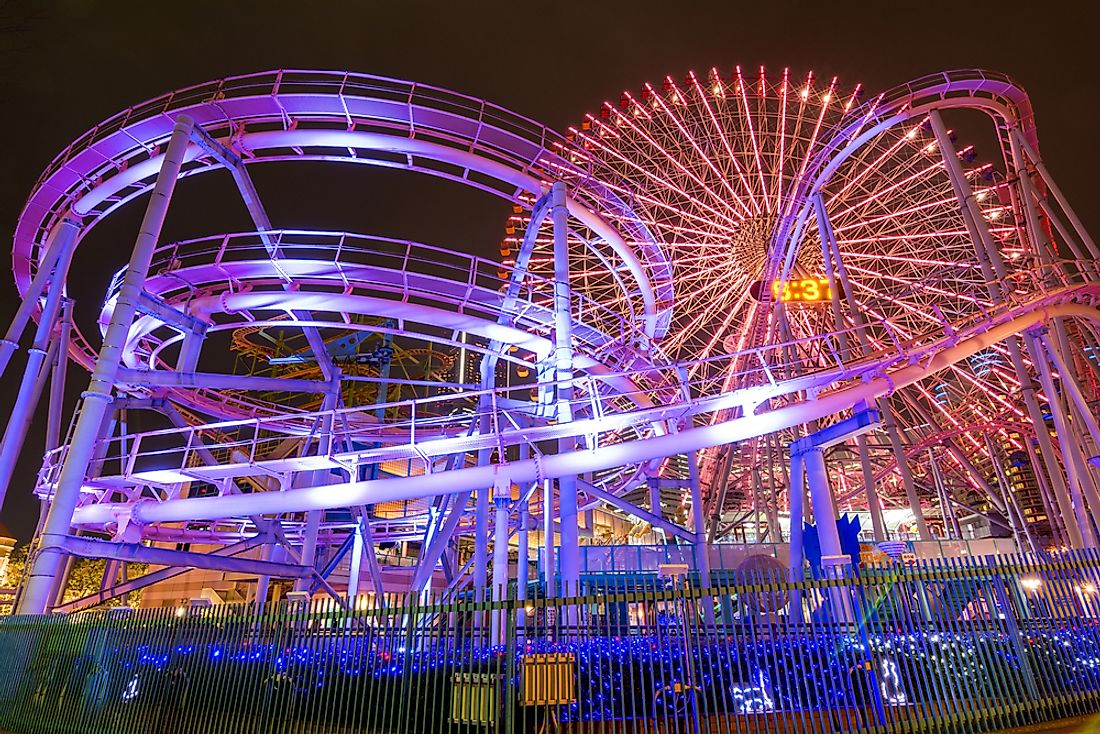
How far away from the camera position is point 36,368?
56.7 ft

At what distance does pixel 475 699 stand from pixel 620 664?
1.87 metres

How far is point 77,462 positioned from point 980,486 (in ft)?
136

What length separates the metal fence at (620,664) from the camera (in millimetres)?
8070

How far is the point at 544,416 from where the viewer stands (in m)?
17.1

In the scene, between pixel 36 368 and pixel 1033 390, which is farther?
pixel 1033 390

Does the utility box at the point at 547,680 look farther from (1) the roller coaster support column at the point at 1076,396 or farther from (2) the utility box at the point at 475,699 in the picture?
(1) the roller coaster support column at the point at 1076,396

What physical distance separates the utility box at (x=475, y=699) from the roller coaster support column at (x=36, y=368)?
14610 millimetres

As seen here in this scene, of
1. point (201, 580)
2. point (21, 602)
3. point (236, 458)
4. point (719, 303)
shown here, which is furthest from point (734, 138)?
point (201, 580)

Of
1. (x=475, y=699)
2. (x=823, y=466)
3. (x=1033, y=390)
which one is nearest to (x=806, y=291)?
(x=1033, y=390)

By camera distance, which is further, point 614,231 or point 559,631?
point 614,231

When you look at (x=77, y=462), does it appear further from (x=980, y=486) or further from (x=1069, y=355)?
(x=980, y=486)

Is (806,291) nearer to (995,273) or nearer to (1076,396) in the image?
(995,273)

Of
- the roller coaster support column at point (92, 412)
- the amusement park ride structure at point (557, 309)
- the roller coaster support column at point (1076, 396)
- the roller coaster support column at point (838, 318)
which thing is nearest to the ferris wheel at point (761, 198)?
the amusement park ride structure at point (557, 309)

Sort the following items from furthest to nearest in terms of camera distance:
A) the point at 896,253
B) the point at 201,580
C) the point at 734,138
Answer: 1. the point at 201,580
2. the point at 896,253
3. the point at 734,138
